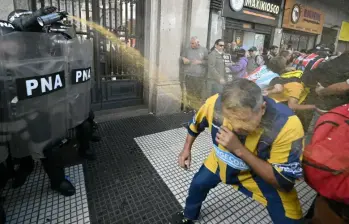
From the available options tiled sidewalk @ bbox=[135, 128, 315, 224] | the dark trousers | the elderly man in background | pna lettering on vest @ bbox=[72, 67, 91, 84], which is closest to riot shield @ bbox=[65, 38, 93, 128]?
pna lettering on vest @ bbox=[72, 67, 91, 84]

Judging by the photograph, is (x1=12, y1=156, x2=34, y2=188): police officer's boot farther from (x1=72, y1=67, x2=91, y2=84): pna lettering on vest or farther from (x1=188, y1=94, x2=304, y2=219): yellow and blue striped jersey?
(x1=188, y1=94, x2=304, y2=219): yellow and blue striped jersey

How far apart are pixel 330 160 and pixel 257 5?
798cm

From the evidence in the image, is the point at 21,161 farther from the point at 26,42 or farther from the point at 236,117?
the point at 236,117

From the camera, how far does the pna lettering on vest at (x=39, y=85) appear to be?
1.59m

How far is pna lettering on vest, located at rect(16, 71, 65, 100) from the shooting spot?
1.59 metres

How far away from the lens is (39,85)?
1728 millimetres

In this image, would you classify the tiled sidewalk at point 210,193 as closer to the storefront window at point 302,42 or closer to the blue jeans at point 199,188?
the blue jeans at point 199,188

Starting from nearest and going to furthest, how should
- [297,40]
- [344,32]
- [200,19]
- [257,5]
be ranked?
[200,19] → [257,5] → [297,40] → [344,32]

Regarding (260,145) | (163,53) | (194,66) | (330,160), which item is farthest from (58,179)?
(194,66)

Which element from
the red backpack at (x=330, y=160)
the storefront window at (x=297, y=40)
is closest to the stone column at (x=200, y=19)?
the red backpack at (x=330, y=160)

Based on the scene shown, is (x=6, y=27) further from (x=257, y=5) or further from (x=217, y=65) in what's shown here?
(x=257, y=5)

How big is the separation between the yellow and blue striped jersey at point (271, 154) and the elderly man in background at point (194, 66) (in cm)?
347

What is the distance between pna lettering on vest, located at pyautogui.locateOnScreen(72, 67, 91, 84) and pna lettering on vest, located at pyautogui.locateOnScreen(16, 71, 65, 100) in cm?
24

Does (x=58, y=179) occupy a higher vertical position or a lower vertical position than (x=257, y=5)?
lower
